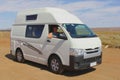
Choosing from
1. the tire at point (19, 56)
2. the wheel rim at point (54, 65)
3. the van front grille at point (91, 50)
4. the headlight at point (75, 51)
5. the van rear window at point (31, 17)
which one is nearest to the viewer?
the headlight at point (75, 51)

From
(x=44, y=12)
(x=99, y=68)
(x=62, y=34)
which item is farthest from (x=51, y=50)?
(x=99, y=68)

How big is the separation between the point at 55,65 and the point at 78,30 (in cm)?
181

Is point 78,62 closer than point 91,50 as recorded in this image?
Yes

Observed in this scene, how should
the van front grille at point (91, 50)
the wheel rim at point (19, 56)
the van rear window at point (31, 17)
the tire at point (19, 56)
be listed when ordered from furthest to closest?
1. the wheel rim at point (19, 56)
2. the tire at point (19, 56)
3. the van rear window at point (31, 17)
4. the van front grille at point (91, 50)

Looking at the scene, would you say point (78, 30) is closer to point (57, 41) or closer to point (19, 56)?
point (57, 41)

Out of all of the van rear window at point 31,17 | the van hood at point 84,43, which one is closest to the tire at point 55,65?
the van hood at point 84,43

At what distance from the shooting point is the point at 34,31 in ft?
36.4

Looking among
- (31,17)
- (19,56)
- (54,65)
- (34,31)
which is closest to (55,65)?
(54,65)

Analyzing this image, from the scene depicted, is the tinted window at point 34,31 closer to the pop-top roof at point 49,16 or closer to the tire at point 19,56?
the pop-top roof at point 49,16

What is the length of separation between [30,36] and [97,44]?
3.38 m

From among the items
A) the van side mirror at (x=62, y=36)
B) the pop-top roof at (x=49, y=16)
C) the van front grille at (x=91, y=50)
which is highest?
the pop-top roof at (x=49, y=16)

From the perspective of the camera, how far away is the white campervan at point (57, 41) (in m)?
8.99

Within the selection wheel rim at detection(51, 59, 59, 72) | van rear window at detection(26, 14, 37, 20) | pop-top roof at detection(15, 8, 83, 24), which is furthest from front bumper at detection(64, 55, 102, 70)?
van rear window at detection(26, 14, 37, 20)

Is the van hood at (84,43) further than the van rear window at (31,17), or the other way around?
the van rear window at (31,17)
